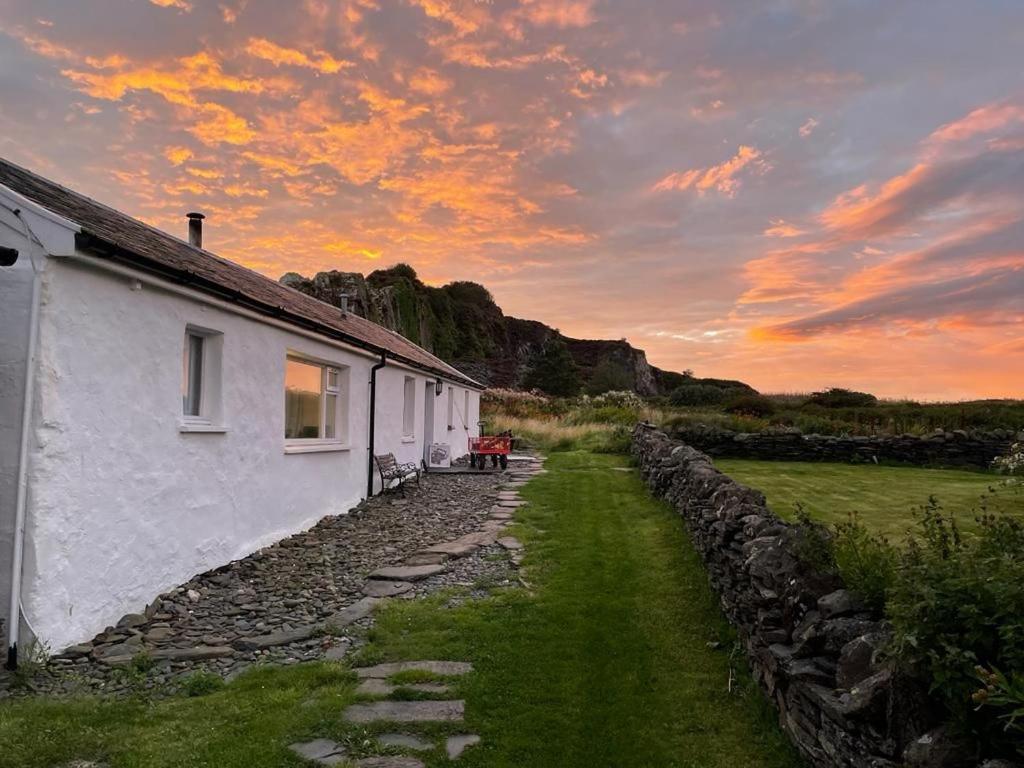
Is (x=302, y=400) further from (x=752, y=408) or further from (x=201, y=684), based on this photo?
(x=752, y=408)

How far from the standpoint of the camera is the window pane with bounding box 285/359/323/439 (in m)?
9.00

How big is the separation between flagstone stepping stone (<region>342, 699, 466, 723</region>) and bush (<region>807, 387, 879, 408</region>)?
31.4 meters

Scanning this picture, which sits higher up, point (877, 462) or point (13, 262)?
point (13, 262)

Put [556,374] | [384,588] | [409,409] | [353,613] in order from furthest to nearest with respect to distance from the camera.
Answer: [556,374] → [409,409] → [384,588] → [353,613]

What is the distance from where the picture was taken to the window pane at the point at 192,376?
6656 millimetres

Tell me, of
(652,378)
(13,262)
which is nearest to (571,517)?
(13,262)

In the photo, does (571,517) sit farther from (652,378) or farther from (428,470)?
(652,378)

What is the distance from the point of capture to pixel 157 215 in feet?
47.1

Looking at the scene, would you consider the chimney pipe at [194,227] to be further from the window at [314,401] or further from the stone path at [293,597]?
the stone path at [293,597]

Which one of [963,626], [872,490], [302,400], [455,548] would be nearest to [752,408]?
[872,490]

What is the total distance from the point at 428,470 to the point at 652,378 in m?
78.6

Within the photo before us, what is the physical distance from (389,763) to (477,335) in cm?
6076

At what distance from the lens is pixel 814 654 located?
10.9ft

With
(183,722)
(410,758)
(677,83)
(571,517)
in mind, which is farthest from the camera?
(677,83)
